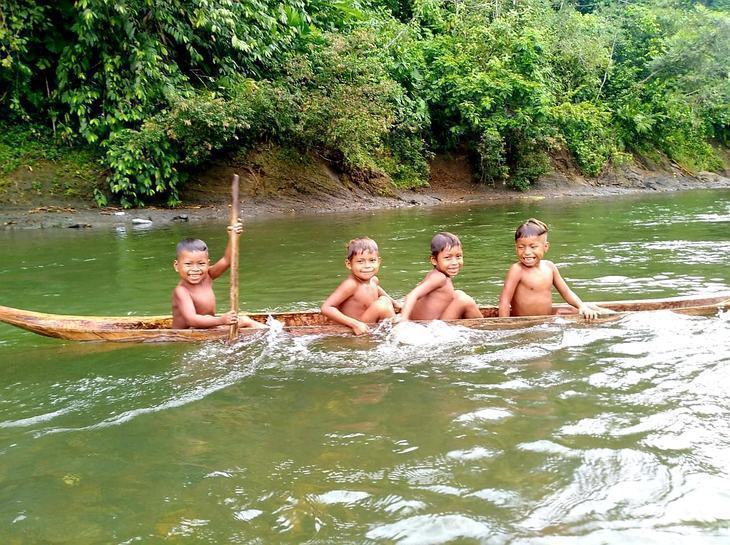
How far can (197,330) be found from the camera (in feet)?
14.7

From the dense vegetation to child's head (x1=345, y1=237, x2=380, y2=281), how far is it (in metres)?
7.99

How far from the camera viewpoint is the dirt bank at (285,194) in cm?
1162

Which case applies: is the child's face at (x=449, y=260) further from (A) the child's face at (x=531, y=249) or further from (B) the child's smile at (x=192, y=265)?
(B) the child's smile at (x=192, y=265)

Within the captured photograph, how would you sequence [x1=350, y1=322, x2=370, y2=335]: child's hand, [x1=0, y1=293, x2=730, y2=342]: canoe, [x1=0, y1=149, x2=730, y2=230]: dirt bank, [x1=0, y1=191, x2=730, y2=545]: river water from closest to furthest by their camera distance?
1. [x1=0, y1=191, x2=730, y2=545]: river water
2. [x1=0, y1=293, x2=730, y2=342]: canoe
3. [x1=350, y1=322, x2=370, y2=335]: child's hand
4. [x1=0, y1=149, x2=730, y2=230]: dirt bank

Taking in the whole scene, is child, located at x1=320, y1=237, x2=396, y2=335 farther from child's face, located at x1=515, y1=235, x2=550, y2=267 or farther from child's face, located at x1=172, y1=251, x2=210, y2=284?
child's face, located at x1=515, y1=235, x2=550, y2=267

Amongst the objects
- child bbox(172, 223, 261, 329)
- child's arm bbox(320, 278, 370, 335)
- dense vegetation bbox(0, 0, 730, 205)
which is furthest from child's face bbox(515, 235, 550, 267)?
dense vegetation bbox(0, 0, 730, 205)

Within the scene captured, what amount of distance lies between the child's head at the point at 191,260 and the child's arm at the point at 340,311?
3.06 feet

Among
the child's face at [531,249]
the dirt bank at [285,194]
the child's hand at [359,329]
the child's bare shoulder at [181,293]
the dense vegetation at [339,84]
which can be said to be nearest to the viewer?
the child's hand at [359,329]

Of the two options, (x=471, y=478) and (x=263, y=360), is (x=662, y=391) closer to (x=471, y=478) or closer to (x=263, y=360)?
(x=471, y=478)

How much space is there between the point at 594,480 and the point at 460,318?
8.23ft

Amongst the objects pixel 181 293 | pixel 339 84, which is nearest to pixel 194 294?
pixel 181 293

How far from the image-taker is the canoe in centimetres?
439

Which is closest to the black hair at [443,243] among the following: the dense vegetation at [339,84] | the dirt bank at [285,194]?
the dirt bank at [285,194]

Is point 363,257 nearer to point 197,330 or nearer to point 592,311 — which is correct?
point 197,330
